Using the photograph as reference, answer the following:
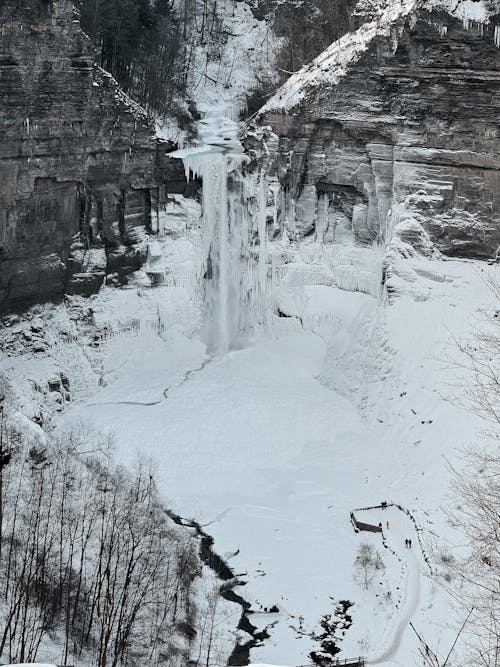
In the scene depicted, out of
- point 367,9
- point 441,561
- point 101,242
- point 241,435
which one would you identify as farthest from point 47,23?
point 441,561

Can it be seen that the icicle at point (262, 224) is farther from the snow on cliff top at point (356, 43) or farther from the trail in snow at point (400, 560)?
the trail in snow at point (400, 560)

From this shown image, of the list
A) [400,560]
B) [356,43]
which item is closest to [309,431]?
[400,560]

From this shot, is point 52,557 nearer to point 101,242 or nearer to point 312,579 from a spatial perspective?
point 312,579

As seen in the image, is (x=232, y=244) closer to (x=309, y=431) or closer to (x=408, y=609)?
(x=309, y=431)

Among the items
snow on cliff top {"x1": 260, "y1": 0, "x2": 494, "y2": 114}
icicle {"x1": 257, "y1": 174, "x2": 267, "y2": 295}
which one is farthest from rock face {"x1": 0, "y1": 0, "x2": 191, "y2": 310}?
snow on cliff top {"x1": 260, "y1": 0, "x2": 494, "y2": 114}

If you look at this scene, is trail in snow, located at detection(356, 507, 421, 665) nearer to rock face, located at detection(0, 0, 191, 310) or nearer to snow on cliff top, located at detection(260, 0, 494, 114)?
rock face, located at detection(0, 0, 191, 310)
